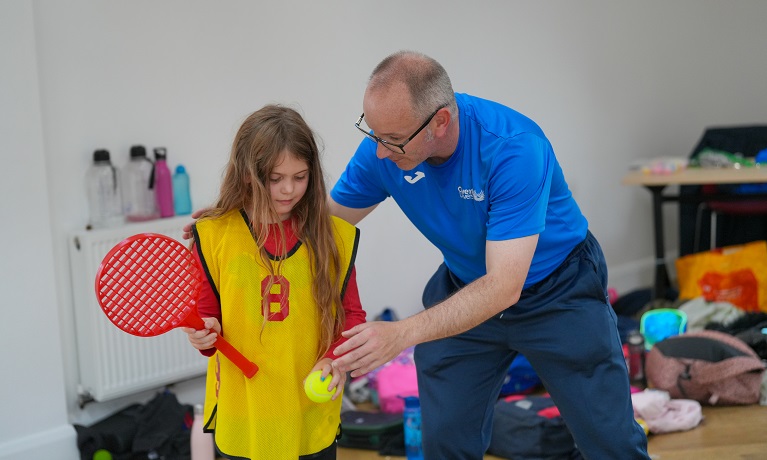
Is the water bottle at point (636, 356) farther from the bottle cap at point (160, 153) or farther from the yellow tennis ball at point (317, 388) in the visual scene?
the yellow tennis ball at point (317, 388)

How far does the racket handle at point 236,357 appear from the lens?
6.43ft

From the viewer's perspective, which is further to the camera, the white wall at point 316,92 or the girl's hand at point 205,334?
the white wall at point 316,92

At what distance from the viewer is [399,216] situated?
4480 millimetres

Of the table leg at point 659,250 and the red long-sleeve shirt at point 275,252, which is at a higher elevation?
the red long-sleeve shirt at point 275,252

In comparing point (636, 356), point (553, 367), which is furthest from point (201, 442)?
point (636, 356)

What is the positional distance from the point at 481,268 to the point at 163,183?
161 cm

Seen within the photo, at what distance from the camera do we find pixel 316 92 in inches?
160

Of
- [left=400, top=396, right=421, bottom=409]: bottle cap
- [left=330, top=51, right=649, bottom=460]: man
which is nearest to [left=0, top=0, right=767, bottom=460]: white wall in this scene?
[left=330, top=51, right=649, bottom=460]: man

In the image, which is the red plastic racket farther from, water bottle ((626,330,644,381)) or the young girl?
water bottle ((626,330,644,381))

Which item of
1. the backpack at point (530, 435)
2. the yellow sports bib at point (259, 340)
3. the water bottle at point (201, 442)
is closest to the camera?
the yellow sports bib at point (259, 340)

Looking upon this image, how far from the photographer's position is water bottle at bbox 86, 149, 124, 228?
3385 millimetres

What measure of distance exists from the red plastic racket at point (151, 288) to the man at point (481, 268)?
1.10 feet

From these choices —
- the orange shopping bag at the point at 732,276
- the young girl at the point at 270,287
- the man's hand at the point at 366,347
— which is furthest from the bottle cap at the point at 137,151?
the orange shopping bag at the point at 732,276

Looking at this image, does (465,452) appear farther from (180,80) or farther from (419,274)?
(419,274)
